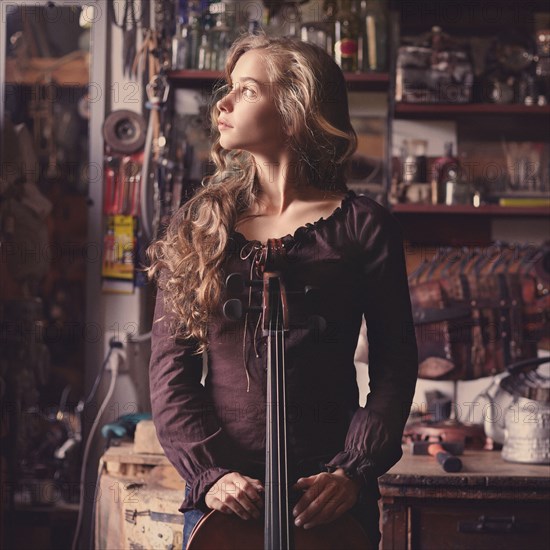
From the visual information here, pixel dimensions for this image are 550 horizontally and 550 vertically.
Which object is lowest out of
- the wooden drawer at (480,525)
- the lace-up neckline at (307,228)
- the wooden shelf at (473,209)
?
the wooden drawer at (480,525)

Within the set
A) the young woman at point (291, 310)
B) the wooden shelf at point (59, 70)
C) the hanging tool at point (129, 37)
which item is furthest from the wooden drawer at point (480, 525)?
the wooden shelf at point (59, 70)

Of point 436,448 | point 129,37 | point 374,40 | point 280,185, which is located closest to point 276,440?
point 280,185

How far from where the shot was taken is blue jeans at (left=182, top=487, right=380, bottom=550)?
1.31m

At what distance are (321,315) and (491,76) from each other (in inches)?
77.4

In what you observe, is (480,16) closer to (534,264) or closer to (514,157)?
(514,157)

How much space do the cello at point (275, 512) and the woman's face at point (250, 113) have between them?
244 mm

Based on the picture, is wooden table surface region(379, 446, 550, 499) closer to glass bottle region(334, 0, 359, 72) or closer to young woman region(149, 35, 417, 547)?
young woman region(149, 35, 417, 547)

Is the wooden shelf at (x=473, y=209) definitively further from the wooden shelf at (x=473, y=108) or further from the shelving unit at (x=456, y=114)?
the wooden shelf at (x=473, y=108)

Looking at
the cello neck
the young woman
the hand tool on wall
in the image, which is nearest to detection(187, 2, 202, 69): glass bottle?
the hand tool on wall

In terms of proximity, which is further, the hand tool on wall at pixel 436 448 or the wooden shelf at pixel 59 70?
the wooden shelf at pixel 59 70

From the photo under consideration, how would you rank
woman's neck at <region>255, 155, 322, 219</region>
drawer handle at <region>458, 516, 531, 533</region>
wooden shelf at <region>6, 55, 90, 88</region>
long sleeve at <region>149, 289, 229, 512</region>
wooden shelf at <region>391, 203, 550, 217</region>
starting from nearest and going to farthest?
1. long sleeve at <region>149, 289, 229, 512</region>
2. woman's neck at <region>255, 155, 322, 219</region>
3. drawer handle at <region>458, 516, 531, 533</region>
4. wooden shelf at <region>391, 203, 550, 217</region>
5. wooden shelf at <region>6, 55, 90, 88</region>

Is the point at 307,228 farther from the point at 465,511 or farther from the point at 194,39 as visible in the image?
the point at 194,39

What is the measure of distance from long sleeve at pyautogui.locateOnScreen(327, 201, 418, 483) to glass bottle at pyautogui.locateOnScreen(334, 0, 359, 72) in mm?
1673

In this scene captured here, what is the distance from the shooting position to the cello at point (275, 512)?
1205 mm
